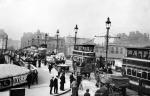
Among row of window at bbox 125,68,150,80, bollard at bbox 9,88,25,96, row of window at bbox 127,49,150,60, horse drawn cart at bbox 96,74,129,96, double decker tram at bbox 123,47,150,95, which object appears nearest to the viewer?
bollard at bbox 9,88,25,96

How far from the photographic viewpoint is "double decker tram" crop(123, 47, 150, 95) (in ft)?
53.6

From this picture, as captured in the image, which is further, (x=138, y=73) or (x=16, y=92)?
(x=138, y=73)

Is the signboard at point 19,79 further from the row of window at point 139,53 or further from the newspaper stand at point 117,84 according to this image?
the row of window at point 139,53

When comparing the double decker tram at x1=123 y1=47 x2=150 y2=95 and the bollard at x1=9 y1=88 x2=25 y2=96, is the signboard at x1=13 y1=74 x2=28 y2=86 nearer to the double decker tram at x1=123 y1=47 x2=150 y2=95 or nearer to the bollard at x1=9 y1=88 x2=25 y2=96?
the bollard at x1=9 y1=88 x2=25 y2=96

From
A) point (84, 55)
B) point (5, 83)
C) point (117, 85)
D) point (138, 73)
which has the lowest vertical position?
point (5, 83)

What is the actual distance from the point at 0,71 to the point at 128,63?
1159cm

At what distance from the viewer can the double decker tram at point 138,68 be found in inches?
643

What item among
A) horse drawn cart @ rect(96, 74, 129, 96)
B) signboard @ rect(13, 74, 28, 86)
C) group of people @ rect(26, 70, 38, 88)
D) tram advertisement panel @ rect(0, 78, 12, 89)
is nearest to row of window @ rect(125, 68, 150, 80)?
horse drawn cart @ rect(96, 74, 129, 96)

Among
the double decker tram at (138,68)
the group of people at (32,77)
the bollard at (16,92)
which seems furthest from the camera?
the group of people at (32,77)

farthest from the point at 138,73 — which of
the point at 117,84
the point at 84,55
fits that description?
the point at 84,55

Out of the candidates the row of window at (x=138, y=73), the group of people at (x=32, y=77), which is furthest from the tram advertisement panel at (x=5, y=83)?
the row of window at (x=138, y=73)

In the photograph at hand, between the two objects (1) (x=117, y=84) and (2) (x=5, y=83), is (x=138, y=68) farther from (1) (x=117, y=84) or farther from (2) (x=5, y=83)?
(2) (x=5, y=83)

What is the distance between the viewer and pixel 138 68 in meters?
17.5

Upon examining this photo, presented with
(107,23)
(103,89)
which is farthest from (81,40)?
(103,89)
